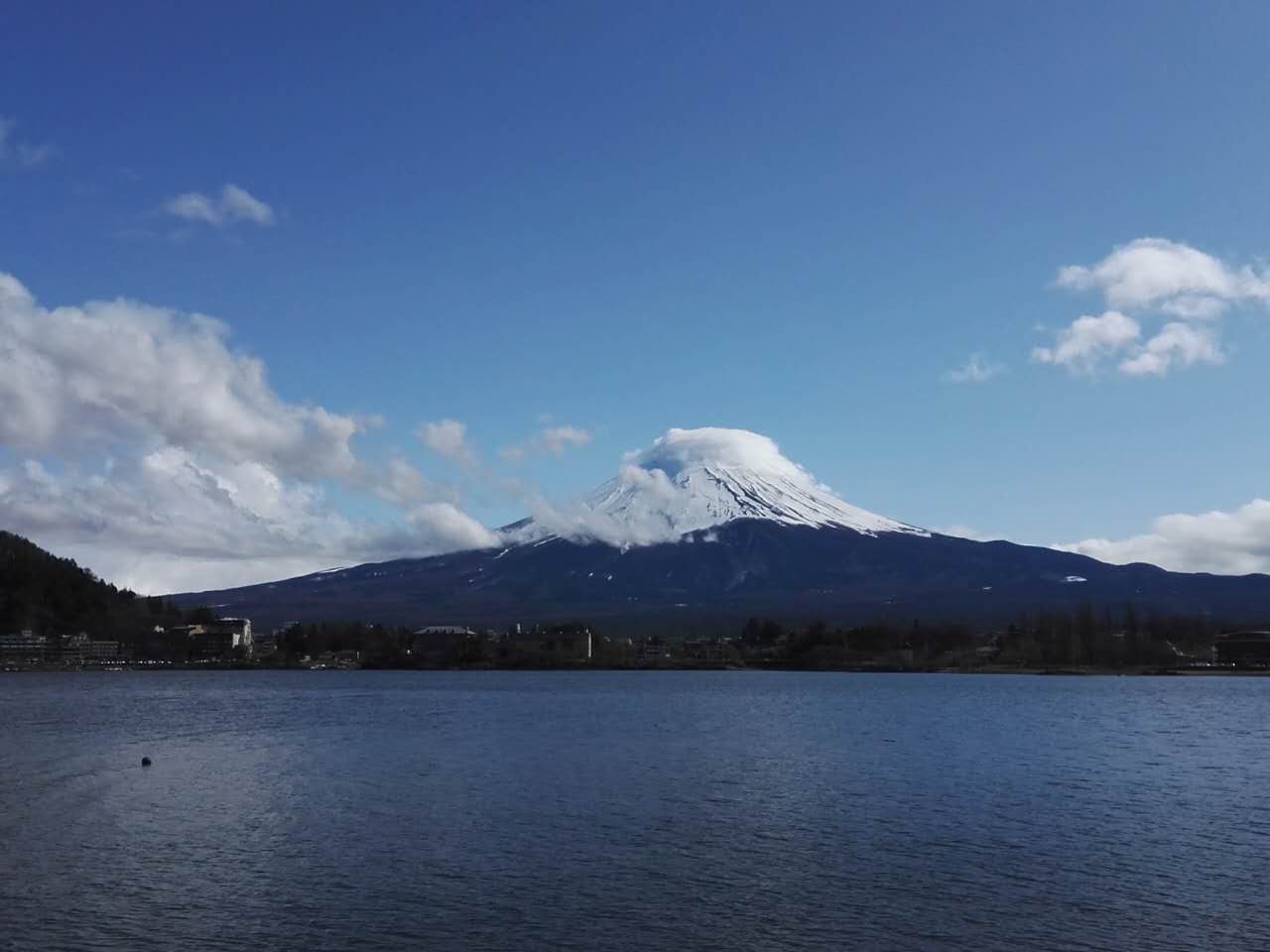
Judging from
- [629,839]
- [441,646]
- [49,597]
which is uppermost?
[49,597]

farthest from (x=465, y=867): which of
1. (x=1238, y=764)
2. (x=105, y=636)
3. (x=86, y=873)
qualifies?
(x=105, y=636)

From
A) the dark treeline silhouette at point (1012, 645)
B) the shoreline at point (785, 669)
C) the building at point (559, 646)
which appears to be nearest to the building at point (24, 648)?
the shoreline at point (785, 669)

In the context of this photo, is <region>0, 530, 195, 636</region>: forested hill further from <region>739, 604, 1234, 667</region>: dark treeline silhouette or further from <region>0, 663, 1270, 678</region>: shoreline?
<region>739, 604, 1234, 667</region>: dark treeline silhouette

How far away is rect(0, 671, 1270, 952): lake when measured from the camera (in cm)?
1862

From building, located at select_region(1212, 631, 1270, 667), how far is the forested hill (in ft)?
497

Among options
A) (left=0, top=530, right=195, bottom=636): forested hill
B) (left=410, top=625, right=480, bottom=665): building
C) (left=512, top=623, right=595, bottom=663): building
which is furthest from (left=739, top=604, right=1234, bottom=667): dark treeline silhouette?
(left=0, top=530, right=195, bottom=636): forested hill

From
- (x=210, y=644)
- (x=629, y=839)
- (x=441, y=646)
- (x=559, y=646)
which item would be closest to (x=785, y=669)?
(x=559, y=646)

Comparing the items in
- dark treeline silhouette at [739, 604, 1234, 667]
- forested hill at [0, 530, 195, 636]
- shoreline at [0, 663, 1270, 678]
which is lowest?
shoreline at [0, 663, 1270, 678]

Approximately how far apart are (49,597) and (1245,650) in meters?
162

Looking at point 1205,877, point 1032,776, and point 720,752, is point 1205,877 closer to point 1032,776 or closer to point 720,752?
point 1032,776

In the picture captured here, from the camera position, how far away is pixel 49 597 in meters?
172

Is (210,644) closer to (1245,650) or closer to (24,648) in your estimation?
(24,648)

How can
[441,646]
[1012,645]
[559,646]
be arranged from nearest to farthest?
[1012,645] → [559,646] → [441,646]

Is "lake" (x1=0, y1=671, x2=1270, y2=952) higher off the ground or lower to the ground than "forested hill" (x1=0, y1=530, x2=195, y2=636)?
lower
